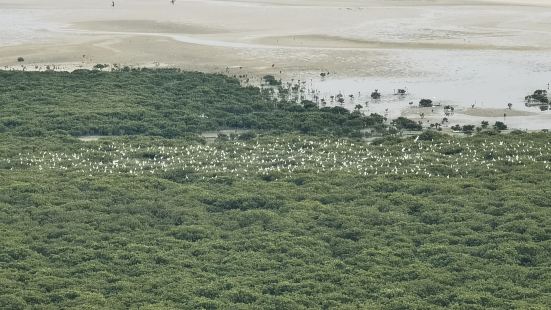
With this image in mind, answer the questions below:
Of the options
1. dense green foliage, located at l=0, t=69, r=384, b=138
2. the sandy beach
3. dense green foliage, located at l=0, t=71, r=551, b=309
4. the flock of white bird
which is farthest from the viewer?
the sandy beach

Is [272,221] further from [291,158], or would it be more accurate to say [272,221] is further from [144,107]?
[144,107]

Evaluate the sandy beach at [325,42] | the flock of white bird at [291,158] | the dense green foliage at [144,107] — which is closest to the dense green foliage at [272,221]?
the flock of white bird at [291,158]

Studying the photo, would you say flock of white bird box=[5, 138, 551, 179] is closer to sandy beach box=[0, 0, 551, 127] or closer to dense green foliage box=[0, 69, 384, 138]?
dense green foliage box=[0, 69, 384, 138]

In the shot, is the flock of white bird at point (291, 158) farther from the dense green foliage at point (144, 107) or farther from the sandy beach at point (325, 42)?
the sandy beach at point (325, 42)

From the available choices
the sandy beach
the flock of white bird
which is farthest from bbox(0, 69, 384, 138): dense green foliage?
the sandy beach

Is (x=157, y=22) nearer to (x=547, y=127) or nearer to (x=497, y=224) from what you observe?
(x=547, y=127)

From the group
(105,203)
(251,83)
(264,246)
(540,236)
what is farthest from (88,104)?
(540,236)

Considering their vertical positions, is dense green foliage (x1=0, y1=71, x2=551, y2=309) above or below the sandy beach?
below
